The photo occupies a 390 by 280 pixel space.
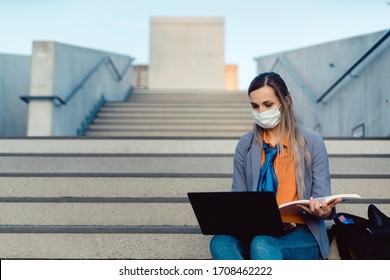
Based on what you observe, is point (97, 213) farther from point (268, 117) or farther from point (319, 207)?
point (319, 207)

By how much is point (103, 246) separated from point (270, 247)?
45.4 inches

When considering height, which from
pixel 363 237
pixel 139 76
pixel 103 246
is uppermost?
pixel 139 76

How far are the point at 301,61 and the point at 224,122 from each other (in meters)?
1.75

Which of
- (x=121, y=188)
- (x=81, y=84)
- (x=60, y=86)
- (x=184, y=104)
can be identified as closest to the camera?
(x=121, y=188)

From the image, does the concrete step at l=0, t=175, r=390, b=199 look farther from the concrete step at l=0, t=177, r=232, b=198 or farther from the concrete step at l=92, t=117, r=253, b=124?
the concrete step at l=92, t=117, r=253, b=124

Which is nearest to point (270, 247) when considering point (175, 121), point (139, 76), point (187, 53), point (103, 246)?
point (103, 246)

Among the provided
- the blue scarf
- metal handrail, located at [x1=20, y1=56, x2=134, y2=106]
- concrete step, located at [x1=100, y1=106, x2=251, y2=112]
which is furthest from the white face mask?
concrete step, located at [x1=100, y1=106, x2=251, y2=112]

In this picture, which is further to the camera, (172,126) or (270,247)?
(172,126)

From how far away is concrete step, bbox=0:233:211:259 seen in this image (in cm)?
296

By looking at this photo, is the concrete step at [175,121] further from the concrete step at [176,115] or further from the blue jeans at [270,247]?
the blue jeans at [270,247]

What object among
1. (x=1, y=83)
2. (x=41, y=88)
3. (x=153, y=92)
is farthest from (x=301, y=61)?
(x=1, y=83)

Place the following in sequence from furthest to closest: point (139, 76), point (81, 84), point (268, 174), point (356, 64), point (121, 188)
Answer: point (139, 76) → point (81, 84) → point (356, 64) → point (121, 188) → point (268, 174)

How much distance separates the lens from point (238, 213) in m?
2.21
